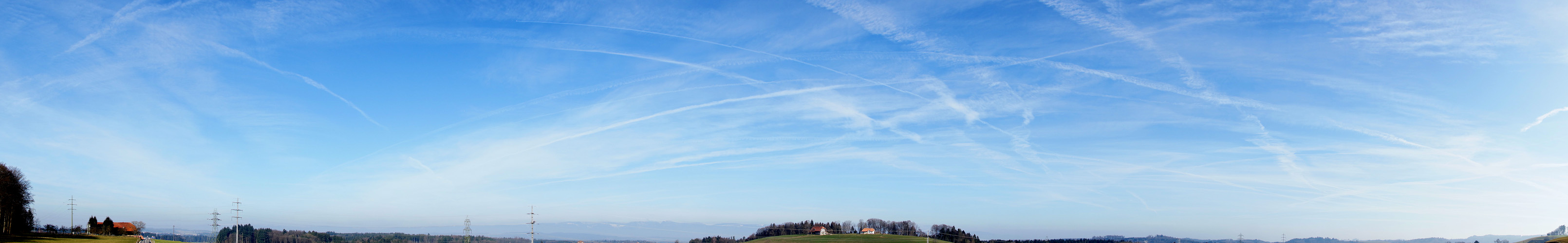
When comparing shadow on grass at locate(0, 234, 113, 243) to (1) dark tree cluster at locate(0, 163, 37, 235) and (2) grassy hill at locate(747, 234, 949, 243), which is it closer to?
(1) dark tree cluster at locate(0, 163, 37, 235)

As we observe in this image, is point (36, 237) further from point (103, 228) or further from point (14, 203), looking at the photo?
point (103, 228)

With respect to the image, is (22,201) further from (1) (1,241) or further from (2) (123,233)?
(2) (123,233)

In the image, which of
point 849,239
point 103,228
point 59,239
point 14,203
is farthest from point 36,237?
point 849,239

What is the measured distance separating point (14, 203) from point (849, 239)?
126240mm

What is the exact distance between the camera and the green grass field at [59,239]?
213 feet

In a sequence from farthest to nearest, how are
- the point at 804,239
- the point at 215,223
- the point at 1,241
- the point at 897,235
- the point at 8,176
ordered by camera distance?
the point at 897,235 < the point at 804,239 < the point at 215,223 < the point at 8,176 < the point at 1,241

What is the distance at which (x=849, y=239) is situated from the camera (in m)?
166

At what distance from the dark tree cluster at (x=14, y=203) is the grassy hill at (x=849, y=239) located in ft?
358

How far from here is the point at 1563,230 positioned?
187000 mm

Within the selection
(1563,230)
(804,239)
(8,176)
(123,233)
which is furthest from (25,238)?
(1563,230)

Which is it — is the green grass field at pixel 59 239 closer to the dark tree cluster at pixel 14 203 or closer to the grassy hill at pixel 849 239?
the dark tree cluster at pixel 14 203

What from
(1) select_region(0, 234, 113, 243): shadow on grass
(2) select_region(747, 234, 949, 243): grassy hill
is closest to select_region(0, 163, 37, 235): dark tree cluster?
(1) select_region(0, 234, 113, 243): shadow on grass

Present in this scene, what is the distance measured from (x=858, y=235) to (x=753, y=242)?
24.7m

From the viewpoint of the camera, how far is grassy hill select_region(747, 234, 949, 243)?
512 feet
